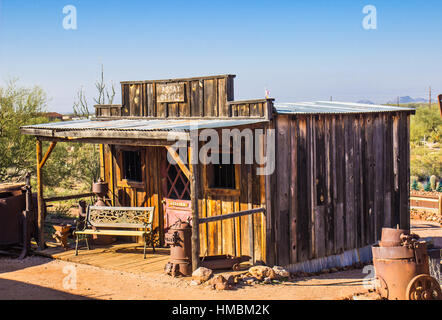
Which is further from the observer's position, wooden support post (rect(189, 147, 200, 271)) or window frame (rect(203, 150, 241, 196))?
window frame (rect(203, 150, 241, 196))

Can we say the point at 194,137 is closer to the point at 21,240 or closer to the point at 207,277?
the point at 207,277

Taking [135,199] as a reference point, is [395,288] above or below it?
below

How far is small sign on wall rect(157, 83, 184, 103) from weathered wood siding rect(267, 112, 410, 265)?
8.52ft

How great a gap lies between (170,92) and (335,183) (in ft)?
13.5

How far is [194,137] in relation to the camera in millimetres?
8633

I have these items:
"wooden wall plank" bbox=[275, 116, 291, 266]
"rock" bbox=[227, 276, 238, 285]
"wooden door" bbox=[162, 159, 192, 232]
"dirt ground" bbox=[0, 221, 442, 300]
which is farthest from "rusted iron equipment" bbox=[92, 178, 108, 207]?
"rock" bbox=[227, 276, 238, 285]

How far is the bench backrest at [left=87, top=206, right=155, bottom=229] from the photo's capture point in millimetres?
11328

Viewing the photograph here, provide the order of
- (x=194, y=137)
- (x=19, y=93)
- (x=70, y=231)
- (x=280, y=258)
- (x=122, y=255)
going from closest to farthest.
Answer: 1. (x=194, y=137)
2. (x=280, y=258)
3. (x=122, y=255)
4. (x=70, y=231)
5. (x=19, y=93)

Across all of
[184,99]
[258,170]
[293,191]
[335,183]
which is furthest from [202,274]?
[184,99]

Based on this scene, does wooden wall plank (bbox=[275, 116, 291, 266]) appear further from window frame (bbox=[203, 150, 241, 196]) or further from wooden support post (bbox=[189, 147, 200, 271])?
wooden support post (bbox=[189, 147, 200, 271])

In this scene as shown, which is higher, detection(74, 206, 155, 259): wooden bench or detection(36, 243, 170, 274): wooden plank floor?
detection(74, 206, 155, 259): wooden bench
